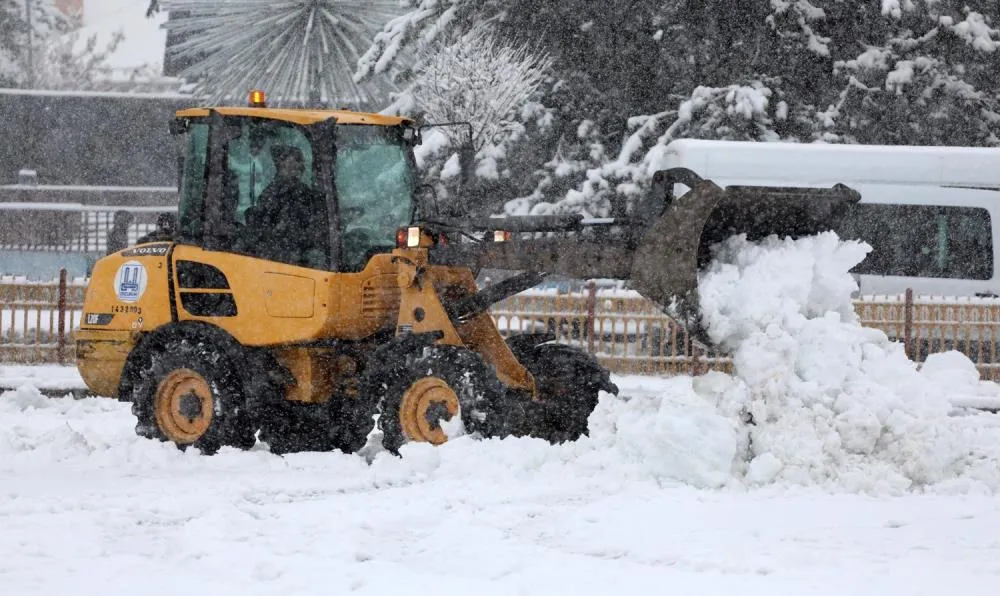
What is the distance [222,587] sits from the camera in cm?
583

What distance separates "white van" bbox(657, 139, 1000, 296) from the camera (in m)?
17.6

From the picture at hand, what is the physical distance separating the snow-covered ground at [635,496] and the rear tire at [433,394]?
0.21 meters

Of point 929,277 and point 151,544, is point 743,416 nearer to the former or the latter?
point 151,544

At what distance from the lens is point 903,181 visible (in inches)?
697

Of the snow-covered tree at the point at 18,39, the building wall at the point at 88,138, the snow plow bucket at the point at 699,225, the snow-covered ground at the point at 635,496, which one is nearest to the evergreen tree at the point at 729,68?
the building wall at the point at 88,138

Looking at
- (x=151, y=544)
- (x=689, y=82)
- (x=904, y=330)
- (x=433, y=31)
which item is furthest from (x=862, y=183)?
(x=151, y=544)

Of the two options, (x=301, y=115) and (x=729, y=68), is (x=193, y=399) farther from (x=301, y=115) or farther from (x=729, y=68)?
(x=729, y=68)

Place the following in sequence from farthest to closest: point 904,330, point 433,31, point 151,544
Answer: point 433,31 → point 904,330 → point 151,544

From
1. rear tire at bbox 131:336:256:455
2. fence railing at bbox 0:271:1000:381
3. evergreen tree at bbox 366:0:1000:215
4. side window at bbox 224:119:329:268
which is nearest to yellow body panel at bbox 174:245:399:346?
side window at bbox 224:119:329:268

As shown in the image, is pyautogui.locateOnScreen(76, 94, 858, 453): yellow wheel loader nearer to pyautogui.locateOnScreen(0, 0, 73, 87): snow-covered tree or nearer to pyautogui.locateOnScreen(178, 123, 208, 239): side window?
pyautogui.locateOnScreen(178, 123, 208, 239): side window

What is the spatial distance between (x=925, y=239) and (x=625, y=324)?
3932mm

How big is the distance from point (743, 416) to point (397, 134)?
130 inches

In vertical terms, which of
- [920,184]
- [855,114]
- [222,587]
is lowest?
→ [222,587]

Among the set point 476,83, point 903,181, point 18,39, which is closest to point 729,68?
point 476,83
